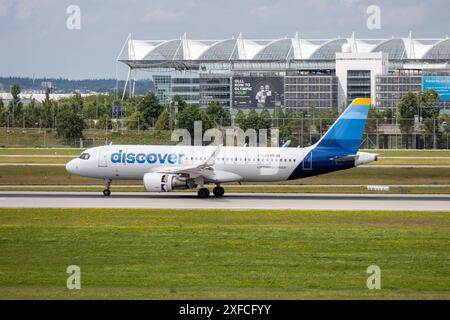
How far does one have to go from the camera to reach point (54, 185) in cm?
6175

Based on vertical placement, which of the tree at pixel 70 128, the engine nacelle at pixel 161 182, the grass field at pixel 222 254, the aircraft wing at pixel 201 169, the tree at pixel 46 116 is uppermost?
the tree at pixel 46 116

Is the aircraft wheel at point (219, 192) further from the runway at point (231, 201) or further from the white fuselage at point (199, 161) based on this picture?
the white fuselage at point (199, 161)

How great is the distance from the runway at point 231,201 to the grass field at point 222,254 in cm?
348

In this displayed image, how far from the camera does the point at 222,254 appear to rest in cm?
2920

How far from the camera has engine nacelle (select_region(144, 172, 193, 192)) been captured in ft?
163

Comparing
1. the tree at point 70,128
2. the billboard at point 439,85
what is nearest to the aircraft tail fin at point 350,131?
the tree at point 70,128

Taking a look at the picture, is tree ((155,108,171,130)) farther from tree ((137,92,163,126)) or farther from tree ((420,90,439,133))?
tree ((420,90,439,133))

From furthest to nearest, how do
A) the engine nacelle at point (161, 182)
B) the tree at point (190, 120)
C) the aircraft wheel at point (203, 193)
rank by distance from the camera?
the tree at point (190, 120)
the aircraft wheel at point (203, 193)
the engine nacelle at point (161, 182)

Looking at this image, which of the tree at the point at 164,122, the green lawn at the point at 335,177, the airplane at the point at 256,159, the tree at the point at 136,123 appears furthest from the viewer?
the tree at the point at 136,123

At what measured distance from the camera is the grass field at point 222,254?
23.5m

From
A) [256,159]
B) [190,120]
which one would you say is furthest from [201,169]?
[190,120]

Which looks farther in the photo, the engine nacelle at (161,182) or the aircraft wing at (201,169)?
the aircraft wing at (201,169)
